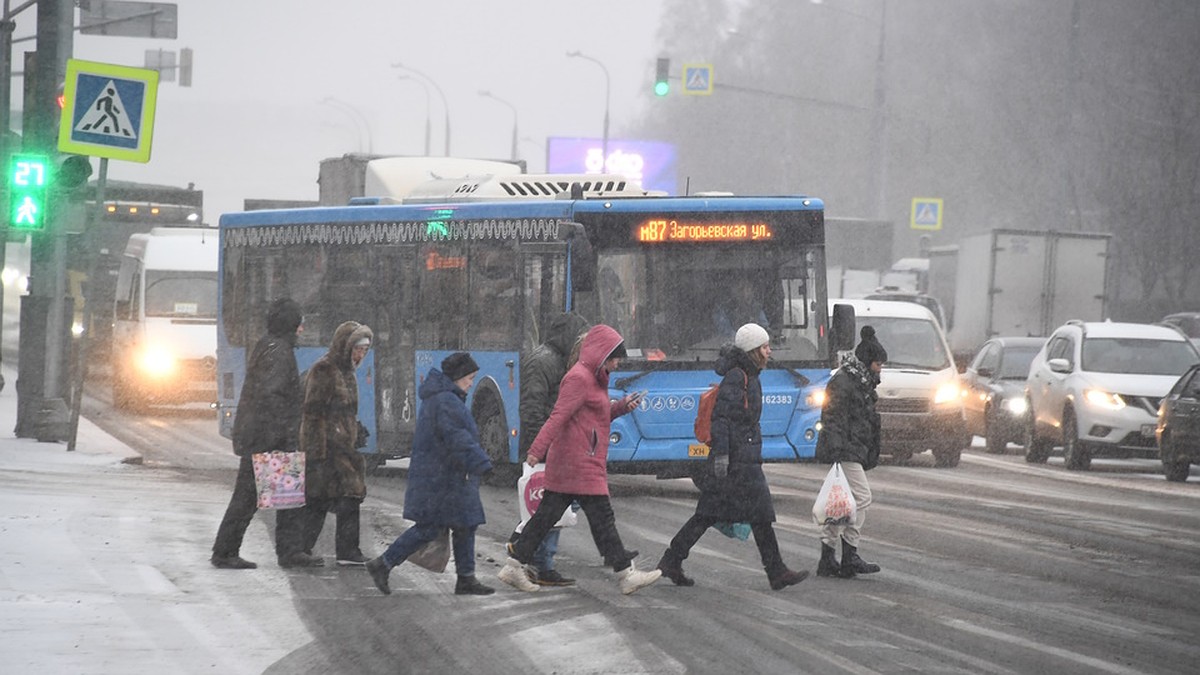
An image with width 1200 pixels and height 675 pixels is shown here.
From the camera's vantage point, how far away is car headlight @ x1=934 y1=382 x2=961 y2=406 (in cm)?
2603

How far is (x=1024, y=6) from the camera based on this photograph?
77062 mm

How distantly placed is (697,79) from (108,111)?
34679 millimetres

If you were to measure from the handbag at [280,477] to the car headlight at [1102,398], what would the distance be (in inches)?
593

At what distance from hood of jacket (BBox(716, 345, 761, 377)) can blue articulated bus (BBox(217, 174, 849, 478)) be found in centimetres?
579

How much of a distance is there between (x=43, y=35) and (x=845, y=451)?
14343 millimetres

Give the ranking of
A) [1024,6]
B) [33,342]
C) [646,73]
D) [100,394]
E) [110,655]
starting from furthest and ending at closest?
[646,73] → [1024,6] → [100,394] → [33,342] → [110,655]

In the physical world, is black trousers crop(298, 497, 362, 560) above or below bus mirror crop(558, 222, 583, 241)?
below

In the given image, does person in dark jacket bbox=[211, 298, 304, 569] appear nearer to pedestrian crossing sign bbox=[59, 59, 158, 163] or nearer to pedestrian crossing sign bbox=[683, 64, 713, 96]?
pedestrian crossing sign bbox=[59, 59, 158, 163]

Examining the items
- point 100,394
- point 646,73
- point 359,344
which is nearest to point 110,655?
point 359,344

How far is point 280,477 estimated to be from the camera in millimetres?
13266

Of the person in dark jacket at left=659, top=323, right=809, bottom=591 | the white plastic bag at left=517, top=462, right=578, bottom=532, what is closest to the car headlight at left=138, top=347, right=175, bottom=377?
the white plastic bag at left=517, top=462, right=578, bottom=532

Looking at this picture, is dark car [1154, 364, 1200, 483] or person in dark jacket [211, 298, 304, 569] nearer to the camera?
person in dark jacket [211, 298, 304, 569]

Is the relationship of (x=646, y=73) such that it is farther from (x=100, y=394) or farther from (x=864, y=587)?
(x=864, y=587)

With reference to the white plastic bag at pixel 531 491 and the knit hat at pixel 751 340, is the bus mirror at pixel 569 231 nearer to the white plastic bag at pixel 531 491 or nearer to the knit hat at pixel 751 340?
the white plastic bag at pixel 531 491
